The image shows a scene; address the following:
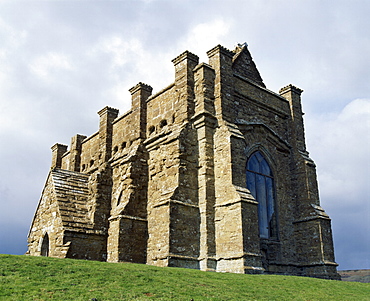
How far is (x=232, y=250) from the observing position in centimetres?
1522

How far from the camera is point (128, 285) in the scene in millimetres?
9492

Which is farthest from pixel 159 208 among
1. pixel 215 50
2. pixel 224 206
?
pixel 215 50

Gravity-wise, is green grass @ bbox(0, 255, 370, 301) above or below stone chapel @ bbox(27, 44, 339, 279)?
below

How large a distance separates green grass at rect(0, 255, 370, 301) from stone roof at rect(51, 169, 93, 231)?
6.94 m

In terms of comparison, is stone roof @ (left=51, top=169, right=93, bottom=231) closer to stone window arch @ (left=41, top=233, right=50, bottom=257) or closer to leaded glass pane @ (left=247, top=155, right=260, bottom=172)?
stone window arch @ (left=41, top=233, right=50, bottom=257)

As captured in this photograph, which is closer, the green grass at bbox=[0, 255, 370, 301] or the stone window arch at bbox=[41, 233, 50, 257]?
the green grass at bbox=[0, 255, 370, 301]

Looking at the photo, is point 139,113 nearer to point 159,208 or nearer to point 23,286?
point 159,208

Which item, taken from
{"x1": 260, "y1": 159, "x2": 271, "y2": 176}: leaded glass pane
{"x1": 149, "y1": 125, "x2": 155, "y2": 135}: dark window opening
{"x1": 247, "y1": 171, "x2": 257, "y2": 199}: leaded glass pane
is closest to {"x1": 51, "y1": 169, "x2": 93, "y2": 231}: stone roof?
{"x1": 149, "y1": 125, "x2": 155, "y2": 135}: dark window opening

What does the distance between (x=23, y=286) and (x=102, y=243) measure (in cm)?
999

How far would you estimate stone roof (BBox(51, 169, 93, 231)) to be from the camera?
18039 mm

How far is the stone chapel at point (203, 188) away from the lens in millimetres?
15797

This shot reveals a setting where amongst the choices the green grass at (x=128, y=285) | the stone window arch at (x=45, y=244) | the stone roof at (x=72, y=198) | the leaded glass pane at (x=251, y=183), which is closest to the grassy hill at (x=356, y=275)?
the leaded glass pane at (x=251, y=183)

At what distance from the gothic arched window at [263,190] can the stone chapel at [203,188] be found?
5 centimetres

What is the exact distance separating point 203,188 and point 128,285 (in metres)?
7.58
